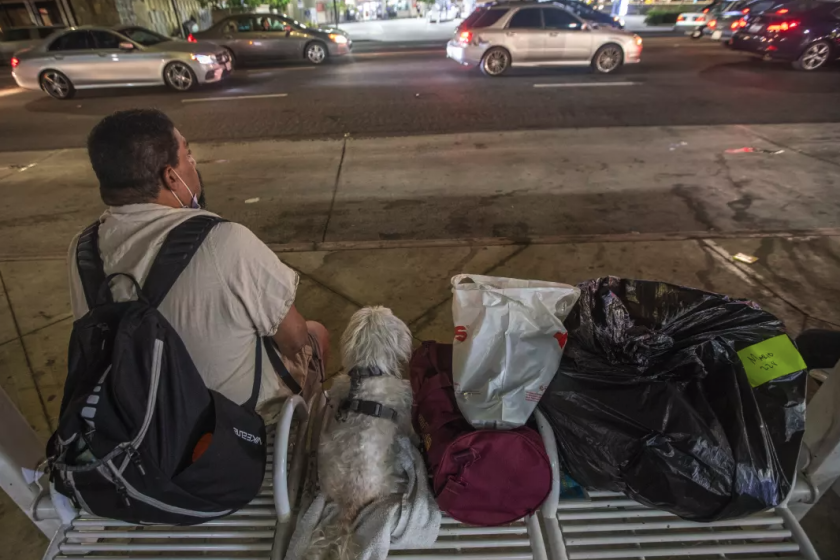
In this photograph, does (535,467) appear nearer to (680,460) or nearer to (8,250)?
(680,460)

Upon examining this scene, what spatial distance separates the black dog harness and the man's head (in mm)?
857

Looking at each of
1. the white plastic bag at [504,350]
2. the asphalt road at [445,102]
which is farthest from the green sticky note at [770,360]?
the asphalt road at [445,102]

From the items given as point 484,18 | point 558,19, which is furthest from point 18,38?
point 558,19

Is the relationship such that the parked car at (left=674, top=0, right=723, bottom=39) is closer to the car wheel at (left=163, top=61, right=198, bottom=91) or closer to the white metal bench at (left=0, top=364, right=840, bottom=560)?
the car wheel at (left=163, top=61, right=198, bottom=91)

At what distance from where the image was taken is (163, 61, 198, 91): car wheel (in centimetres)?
1038

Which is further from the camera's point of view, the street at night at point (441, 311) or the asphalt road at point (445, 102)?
the asphalt road at point (445, 102)

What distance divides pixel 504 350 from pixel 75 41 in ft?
41.7

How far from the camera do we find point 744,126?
6.83m

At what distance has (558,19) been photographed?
34.7ft

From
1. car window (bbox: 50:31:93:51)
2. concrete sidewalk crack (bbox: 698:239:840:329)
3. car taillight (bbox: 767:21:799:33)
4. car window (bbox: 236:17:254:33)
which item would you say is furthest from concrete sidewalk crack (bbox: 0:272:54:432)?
car taillight (bbox: 767:21:799:33)

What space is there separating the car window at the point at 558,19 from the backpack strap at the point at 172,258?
11.0 metres

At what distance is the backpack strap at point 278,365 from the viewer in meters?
1.85

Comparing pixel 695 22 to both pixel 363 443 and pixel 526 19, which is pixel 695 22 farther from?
pixel 363 443

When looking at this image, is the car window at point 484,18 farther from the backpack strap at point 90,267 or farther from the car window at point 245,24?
the backpack strap at point 90,267
